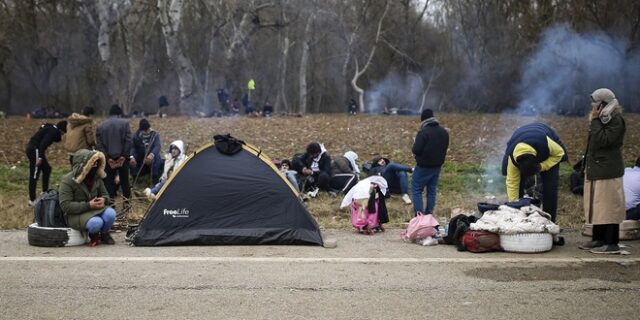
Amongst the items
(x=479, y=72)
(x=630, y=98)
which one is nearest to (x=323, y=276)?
(x=630, y=98)

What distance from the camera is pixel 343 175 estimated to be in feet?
42.4

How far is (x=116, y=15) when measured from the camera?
34.7 m

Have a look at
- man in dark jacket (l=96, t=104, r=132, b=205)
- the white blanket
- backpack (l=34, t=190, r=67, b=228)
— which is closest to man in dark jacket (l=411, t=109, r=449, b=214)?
the white blanket

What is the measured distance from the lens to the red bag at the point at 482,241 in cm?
805

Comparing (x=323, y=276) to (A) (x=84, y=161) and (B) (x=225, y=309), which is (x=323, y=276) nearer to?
(B) (x=225, y=309)

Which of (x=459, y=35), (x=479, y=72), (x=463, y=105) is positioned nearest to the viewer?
(x=479, y=72)

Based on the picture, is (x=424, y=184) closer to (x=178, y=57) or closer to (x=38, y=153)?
(x=38, y=153)

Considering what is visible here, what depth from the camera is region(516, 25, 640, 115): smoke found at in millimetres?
15062

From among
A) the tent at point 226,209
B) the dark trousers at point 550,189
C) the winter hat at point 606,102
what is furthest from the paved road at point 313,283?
the winter hat at point 606,102

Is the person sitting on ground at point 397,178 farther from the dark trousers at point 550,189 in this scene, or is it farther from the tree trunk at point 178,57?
the tree trunk at point 178,57

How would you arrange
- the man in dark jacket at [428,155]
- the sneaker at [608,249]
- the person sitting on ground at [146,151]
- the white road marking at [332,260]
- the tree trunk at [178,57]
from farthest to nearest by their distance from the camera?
the tree trunk at [178,57] → the person sitting on ground at [146,151] → the man in dark jacket at [428,155] → the sneaker at [608,249] → the white road marking at [332,260]

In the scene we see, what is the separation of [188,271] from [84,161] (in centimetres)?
253

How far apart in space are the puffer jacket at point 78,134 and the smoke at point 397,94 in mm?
25302

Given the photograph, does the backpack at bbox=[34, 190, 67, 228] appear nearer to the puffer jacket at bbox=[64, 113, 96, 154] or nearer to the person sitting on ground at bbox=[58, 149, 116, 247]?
the person sitting on ground at bbox=[58, 149, 116, 247]
